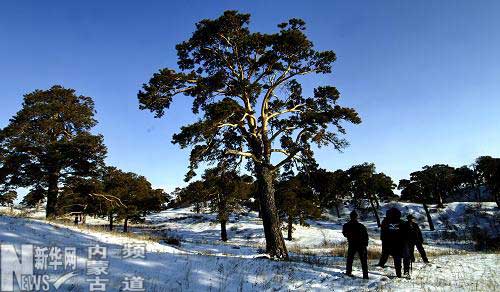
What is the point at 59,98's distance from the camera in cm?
2575

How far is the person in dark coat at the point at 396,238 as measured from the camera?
10320mm

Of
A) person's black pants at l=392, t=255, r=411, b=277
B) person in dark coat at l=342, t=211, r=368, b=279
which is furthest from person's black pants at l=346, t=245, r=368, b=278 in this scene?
person's black pants at l=392, t=255, r=411, b=277

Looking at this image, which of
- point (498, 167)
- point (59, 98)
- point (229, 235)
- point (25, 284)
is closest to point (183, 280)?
point (25, 284)

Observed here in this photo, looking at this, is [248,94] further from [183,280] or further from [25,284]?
[25,284]

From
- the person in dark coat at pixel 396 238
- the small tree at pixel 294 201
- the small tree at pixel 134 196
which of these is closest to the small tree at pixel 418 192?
the small tree at pixel 294 201

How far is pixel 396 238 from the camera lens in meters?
10.6

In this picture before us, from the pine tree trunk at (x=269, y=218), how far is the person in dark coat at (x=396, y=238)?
4.00 meters

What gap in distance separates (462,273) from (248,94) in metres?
10.1

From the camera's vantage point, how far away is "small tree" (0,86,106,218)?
74.0 ft

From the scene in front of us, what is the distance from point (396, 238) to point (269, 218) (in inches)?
202

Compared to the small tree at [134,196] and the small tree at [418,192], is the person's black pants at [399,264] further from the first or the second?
the small tree at [418,192]

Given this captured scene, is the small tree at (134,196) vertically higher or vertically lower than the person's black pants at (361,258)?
higher

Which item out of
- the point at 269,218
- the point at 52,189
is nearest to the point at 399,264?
the point at 269,218

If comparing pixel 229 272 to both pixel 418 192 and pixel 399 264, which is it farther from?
pixel 418 192
